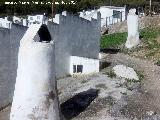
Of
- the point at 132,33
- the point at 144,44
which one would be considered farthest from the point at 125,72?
the point at 132,33

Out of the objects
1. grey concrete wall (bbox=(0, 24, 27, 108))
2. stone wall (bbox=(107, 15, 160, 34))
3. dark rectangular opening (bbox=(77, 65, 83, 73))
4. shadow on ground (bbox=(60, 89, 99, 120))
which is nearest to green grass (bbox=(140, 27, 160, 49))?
stone wall (bbox=(107, 15, 160, 34))

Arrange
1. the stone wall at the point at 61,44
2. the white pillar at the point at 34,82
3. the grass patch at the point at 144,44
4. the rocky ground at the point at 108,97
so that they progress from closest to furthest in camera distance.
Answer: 1. the white pillar at the point at 34,82
2. the rocky ground at the point at 108,97
3. the stone wall at the point at 61,44
4. the grass patch at the point at 144,44

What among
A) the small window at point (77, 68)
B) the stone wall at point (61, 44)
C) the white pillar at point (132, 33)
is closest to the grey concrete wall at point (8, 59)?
the stone wall at point (61, 44)

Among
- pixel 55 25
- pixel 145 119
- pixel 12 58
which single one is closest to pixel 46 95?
pixel 145 119

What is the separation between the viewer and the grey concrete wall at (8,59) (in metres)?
23.3

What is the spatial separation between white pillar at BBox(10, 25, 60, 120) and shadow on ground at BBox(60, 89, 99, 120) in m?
5.86

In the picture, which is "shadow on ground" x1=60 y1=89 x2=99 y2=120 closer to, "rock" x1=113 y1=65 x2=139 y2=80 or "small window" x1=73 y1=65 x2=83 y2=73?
"rock" x1=113 y1=65 x2=139 y2=80

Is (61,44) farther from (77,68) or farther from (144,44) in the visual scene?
(144,44)

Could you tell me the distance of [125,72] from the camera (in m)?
27.8

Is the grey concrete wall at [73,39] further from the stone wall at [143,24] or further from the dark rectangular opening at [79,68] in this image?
the stone wall at [143,24]

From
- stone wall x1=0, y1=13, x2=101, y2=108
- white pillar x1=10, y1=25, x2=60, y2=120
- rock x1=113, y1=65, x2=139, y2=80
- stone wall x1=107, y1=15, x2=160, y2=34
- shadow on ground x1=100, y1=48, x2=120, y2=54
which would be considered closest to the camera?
white pillar x1=10, y1=25, x2=60, y2=120

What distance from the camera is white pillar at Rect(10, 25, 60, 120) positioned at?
14.9 meters

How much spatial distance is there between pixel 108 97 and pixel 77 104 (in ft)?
5.62

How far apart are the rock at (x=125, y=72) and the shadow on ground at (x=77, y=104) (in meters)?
3.52
